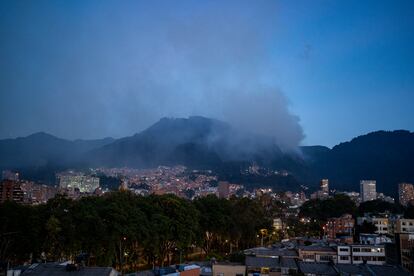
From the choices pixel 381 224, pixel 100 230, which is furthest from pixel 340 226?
pixel 100 230

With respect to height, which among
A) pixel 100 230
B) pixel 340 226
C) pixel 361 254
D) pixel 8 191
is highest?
pixel 8 191

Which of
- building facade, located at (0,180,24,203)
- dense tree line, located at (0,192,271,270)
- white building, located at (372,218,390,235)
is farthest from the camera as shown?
building facade, located at (0,180,24,203)

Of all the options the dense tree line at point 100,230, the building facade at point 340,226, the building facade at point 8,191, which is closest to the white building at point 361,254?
the dense tree line at point 100,230

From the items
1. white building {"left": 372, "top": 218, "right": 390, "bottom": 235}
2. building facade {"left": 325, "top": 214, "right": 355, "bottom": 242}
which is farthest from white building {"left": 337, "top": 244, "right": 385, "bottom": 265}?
building facade {"left": 325, "top": 214, "right": 355, "bottom": 242}

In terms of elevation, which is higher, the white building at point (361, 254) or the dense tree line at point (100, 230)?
the dense tree line at point (100, 230)

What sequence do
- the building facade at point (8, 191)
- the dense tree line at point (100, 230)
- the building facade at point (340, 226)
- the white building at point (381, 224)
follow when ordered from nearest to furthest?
the dense tree line at point (100, 230) < the white building at point (381, 224) < the building facade at point (340, 226) < the building facade at point (8, 191)

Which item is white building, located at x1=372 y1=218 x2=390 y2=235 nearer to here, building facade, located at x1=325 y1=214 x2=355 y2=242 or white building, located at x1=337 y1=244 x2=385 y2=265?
building facade, located at x1=325 y1=214 x2=355 y2=242

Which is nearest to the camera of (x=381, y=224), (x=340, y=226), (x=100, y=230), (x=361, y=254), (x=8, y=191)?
(x=100, y=230)

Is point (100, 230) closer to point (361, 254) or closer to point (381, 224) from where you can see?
point (361, 254)

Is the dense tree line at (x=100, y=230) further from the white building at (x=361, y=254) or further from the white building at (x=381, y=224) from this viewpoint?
the white building at (x=381, y=224)
